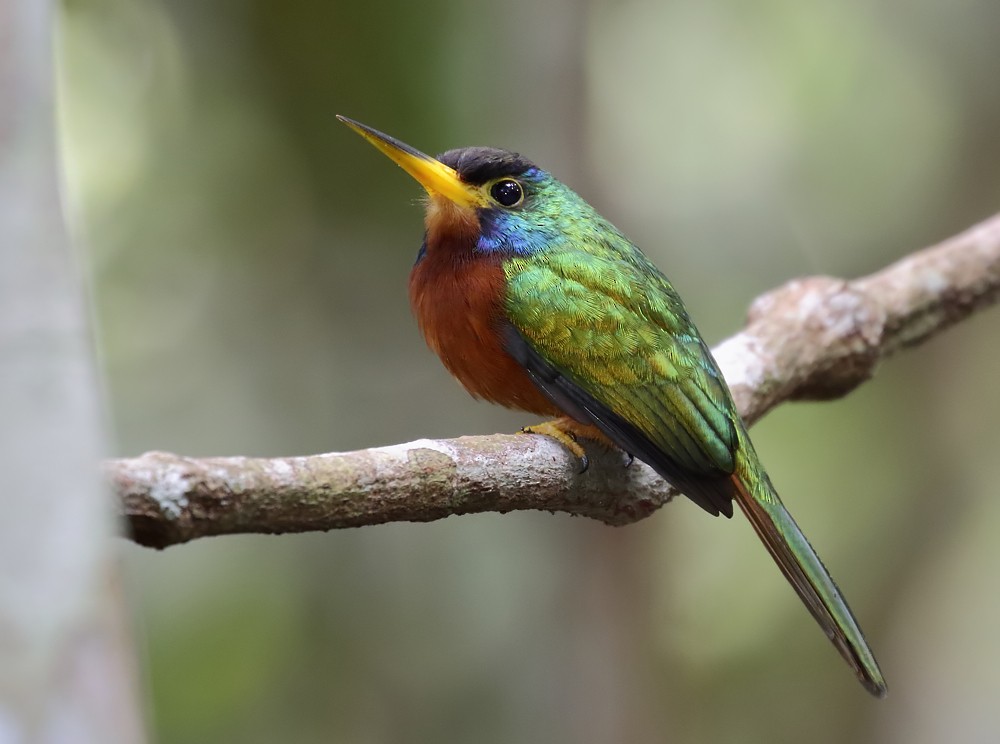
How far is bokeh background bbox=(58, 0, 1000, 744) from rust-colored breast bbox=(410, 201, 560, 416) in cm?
149

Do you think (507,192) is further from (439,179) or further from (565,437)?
(565,437)

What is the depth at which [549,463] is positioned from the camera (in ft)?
5.69

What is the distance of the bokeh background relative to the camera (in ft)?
12.6

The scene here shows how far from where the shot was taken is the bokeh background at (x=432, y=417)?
384 centimetres

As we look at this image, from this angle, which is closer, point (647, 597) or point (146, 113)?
point (647, 597)

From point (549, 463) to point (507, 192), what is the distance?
2.51 feet

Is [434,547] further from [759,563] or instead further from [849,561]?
[849,561]

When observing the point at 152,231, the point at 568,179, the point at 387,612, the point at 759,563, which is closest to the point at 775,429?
the point at 759,563

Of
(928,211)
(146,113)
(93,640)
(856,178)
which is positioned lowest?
(93,640)

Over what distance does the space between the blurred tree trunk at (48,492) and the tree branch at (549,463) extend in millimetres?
235

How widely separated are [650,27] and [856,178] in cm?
127

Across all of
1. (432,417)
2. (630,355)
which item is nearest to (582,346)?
(630,355)

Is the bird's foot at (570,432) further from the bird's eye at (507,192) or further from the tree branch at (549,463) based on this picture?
the bird's eye at (507,192)

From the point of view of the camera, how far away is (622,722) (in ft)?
11.9
